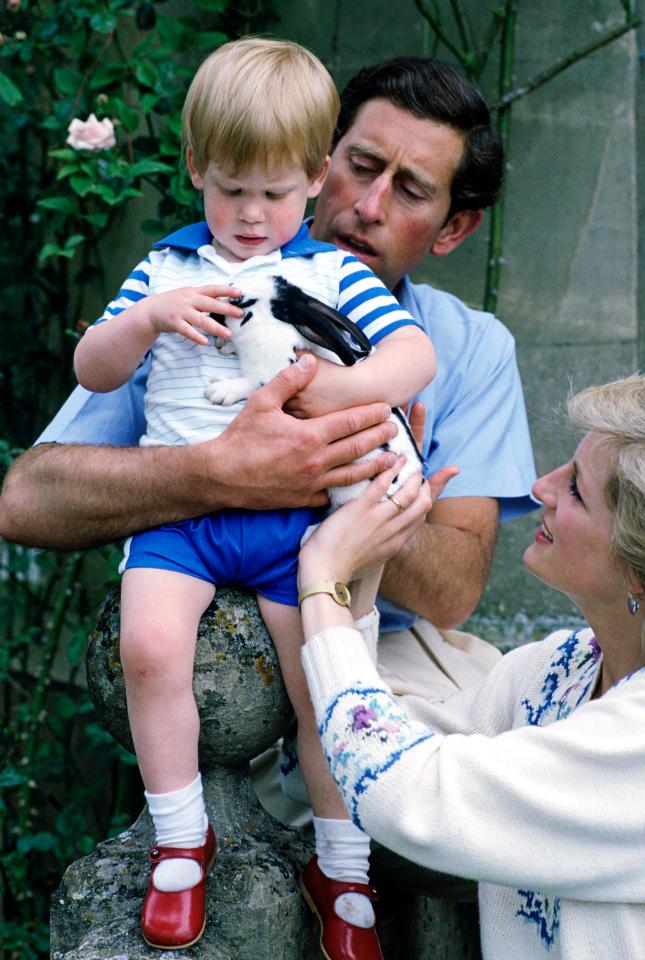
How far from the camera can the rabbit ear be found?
188cm

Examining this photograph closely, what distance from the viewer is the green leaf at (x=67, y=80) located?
355cm

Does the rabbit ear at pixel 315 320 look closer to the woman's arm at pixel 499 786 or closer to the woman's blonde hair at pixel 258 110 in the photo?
the woman's blonde hair at pixel 258 110

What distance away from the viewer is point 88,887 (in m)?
1.95

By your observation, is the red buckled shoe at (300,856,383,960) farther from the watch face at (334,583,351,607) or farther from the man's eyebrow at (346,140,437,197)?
the man's eyebrow at (346,140,437,197)

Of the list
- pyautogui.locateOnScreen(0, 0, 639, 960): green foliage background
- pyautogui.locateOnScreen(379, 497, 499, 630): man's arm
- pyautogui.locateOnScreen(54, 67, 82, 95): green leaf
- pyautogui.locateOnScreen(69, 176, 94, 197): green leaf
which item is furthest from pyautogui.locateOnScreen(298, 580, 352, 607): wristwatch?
pyautogui.locateOnScreen(54, 67, 82, 95): green leaf

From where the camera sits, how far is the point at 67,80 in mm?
3568

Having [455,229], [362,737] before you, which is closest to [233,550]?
[362,737]

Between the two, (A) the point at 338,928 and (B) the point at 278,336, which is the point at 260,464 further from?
(A) the point at 338,928

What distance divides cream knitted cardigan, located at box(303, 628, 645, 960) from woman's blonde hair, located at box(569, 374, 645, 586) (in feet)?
0.66

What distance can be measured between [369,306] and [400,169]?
0.87 m

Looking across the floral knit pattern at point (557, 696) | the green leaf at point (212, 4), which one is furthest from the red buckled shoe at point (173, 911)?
the green leaf at point (212, 4)

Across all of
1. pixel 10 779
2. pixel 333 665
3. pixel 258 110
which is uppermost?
pixel 258 110

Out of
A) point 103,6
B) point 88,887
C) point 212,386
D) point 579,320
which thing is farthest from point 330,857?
point 103,6

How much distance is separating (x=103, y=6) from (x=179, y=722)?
8.02 ft
